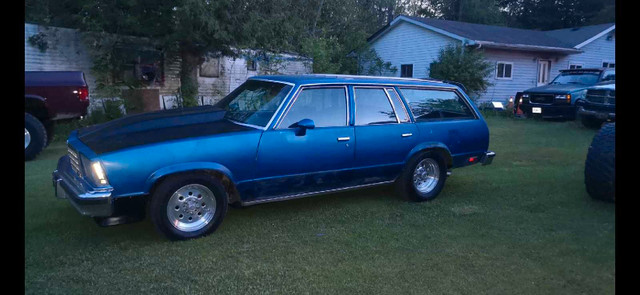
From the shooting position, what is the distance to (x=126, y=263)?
12.8 feet

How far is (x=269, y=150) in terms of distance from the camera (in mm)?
4727

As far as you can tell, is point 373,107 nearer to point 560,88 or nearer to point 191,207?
point 191,207

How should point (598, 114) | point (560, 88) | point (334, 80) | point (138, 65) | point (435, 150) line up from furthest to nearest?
1. point (560, 88)
2. point (138, 65)
3. point (598, 114)
4. point (435, 150)
5. point (334, 80)

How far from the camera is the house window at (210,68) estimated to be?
1602cm

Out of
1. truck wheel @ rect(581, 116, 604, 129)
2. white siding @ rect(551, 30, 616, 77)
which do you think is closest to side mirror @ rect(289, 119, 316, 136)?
truck wheel @ rect(581, 116, 604, 129)

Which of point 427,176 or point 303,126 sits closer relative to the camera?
point 303,126

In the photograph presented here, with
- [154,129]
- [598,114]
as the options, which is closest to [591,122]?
[598,114]

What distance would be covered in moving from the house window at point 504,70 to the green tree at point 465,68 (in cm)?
189

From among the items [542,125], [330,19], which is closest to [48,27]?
[542,125]

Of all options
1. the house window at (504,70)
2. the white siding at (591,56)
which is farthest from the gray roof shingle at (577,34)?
the house window at (504,70)

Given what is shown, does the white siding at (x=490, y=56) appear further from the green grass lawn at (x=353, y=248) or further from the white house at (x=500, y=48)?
the green grass lawn at (x=353, y=248)

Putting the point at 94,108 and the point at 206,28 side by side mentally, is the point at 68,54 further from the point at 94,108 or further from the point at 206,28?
the point at 206,28

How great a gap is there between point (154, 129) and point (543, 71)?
2108 centimetres
